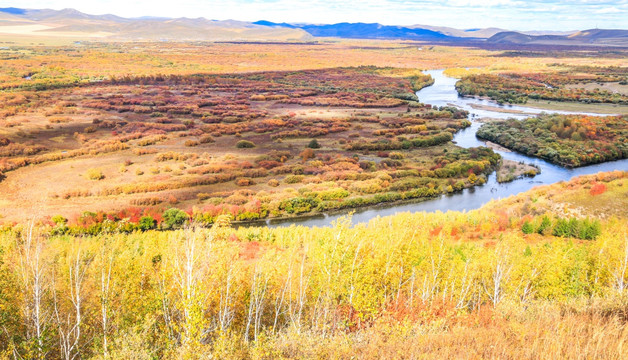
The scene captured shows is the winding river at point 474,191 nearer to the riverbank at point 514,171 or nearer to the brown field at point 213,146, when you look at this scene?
the riverbank at point 514,171

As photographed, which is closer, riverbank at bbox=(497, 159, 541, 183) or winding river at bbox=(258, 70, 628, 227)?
winding river at bbox=(258, 70, 628, 227)

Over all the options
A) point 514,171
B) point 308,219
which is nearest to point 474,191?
point 514,171

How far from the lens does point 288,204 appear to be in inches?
1506

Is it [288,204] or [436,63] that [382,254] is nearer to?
[288,204]

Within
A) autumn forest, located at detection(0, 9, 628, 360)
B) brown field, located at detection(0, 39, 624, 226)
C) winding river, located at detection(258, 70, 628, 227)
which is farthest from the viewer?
brown field, located at detection(0, 39, 624, 226)

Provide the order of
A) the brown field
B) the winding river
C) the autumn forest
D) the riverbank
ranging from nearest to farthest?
1. the autumn forest
2. the winding river
3. the brown field
4. the riverbank

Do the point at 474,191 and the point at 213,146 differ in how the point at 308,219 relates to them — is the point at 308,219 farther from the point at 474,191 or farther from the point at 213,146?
the point at 213,146

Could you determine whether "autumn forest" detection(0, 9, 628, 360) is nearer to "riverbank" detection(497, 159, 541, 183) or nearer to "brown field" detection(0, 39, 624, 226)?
"riverbank" detection(497, 159, 541, 183)

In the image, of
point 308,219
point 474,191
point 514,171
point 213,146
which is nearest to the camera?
point 308,219

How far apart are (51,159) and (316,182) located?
99.0 ft

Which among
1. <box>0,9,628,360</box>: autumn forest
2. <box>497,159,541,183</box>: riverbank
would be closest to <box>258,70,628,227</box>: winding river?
<box>0,9,628,360</box>: autumn forest

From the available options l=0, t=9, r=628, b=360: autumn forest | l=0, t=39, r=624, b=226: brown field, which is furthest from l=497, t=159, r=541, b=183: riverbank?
l=0, t=39, r=624, b=226: brown field

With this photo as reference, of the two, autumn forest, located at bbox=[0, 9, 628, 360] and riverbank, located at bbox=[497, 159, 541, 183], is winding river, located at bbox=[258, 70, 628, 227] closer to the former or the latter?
autumn forest, located at bbox=[0, 9, 628, 360]

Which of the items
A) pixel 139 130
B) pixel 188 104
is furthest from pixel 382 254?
pixel 188 104
